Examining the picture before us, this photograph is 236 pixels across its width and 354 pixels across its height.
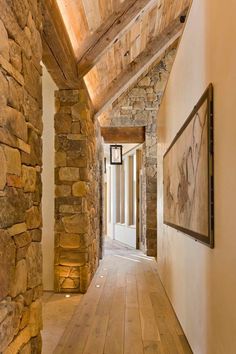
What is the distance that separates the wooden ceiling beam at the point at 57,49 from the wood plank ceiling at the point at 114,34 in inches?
4.8

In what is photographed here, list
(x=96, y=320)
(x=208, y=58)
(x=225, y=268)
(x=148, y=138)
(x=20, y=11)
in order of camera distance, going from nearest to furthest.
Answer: (x=225, y=268) → (x=20, y=11) → (x=208, y=58) → (x=96, y=320) → (x=148, y=138)

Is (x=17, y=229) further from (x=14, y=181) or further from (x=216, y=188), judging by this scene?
(x=216, y=188)

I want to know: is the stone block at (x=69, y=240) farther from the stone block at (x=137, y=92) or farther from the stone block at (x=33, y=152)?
the stone block at (x=137, y=92)

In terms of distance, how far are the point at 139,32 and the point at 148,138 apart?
3.01m

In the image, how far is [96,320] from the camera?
10.5ft

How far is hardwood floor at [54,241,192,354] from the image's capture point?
8.48 ft

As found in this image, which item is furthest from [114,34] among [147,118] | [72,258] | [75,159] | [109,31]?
[147,118]

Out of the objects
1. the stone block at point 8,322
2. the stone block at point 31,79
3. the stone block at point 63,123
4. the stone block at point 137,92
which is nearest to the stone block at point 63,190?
the stone block at point 63,123

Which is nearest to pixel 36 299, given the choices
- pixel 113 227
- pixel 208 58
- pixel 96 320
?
pixel 96 320

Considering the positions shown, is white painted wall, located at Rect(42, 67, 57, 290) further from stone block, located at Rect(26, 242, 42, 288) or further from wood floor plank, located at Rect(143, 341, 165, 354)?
stone block, located at Rect(26, 242, 42, 288)

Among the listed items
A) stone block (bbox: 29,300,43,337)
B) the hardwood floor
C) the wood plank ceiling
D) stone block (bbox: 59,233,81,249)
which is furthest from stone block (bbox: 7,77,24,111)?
stone block (bbox: 59,233,81,249)

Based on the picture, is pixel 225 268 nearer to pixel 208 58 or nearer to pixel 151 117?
pixel 208 58

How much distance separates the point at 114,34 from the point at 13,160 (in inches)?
90.8

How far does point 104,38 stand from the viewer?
340cm
